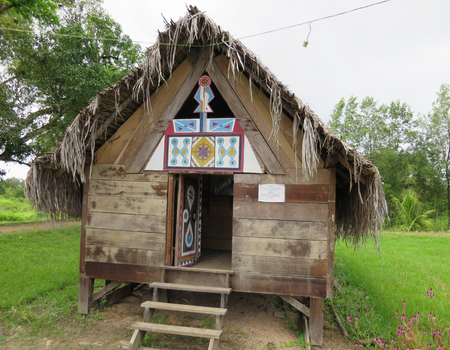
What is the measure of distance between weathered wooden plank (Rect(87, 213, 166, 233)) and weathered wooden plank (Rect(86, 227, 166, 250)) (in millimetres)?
55

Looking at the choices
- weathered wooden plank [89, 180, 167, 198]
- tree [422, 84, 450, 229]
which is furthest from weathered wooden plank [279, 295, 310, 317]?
tree [422, 84, 450, 229]

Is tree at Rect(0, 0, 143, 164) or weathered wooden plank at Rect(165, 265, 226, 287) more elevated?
tree at Rect(0, 0, 143, 164)

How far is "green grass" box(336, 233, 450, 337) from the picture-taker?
446cm

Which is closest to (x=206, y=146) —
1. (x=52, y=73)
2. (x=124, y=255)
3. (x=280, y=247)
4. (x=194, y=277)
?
(x=280, y=247)

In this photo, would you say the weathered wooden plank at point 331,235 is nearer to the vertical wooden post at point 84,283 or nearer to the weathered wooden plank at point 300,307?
the weathered wooden plank at point 300,307

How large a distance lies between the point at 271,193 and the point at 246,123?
0.94 m

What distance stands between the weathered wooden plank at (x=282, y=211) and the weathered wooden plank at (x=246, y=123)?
44cm

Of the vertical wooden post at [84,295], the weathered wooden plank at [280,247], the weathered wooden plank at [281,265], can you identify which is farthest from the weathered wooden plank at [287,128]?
the vertical wooden post at [84,295]

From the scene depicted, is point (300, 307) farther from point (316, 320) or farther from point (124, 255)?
point (124, 255)

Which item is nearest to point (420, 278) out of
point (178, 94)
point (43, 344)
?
point (178, 94)

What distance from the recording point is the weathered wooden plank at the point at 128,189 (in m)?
4.04

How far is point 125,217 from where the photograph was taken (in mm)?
4133

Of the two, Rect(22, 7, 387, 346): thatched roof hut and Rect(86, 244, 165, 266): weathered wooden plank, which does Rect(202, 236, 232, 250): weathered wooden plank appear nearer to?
Rect(22, 7, 387, 346): thatched roof hut

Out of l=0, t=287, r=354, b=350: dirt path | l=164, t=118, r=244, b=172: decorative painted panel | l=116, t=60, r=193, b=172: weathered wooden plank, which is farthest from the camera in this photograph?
l=116, t=60, r=193, b=172: weathered wooden plank
